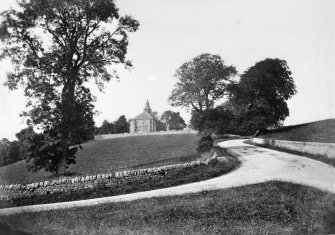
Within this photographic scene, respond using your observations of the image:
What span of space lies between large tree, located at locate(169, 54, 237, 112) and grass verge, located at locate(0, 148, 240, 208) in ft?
43.8

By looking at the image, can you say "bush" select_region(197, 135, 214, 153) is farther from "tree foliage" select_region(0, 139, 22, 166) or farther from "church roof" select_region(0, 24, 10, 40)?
"tree foliage" select_region(0, 139, 22, 166)

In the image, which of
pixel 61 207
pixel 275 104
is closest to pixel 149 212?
pixel 61 207

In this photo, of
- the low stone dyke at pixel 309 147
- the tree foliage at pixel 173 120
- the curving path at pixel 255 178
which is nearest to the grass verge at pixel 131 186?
the curving path at pixel 255 178

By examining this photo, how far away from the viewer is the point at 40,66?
21.4 metres

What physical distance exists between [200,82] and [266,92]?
16849mm

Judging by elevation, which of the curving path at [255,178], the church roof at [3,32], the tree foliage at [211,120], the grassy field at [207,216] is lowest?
the grassy field at [207,216]

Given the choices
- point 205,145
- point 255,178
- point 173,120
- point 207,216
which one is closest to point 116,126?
point 173,120

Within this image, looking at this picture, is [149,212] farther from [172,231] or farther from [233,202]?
[233,202]

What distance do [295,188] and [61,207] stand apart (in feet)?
35.2

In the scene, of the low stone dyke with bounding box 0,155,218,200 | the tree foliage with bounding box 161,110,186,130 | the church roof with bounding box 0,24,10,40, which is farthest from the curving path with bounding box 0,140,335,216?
the tree foliage with bounding box 161,110,186,130

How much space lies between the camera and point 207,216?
10414 millimetres

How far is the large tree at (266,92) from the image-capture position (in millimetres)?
41906

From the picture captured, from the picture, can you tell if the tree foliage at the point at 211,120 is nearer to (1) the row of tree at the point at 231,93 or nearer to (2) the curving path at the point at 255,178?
(1) the row of tree at the point at 231,93

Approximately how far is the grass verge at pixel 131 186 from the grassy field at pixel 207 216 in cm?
231
